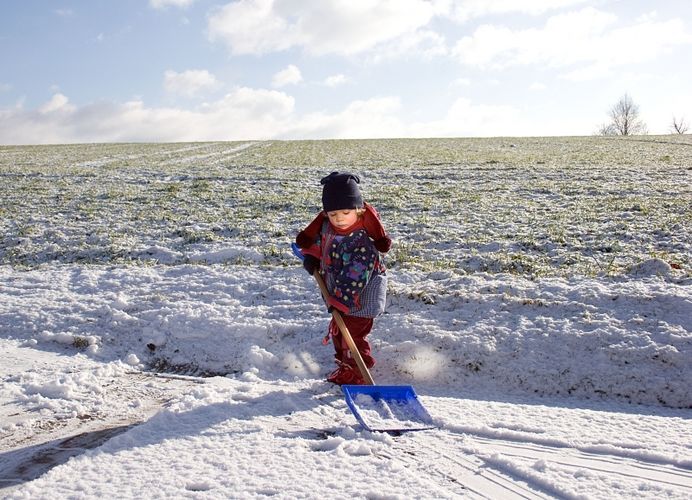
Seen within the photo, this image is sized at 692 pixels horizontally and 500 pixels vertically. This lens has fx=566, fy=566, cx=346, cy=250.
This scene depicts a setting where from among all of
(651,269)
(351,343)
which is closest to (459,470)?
(351,343)

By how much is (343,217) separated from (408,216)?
225 inches

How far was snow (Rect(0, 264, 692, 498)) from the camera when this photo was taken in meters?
2.73

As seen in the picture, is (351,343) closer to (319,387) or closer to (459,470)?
(319,387)

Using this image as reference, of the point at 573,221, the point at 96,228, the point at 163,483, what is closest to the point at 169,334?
the point at 163,483

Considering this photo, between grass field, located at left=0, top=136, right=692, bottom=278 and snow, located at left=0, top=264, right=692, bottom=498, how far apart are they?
0.84 m

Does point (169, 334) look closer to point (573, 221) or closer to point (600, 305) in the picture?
point (600, 305)

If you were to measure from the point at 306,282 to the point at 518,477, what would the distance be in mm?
3557

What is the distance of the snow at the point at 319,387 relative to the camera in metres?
2.73

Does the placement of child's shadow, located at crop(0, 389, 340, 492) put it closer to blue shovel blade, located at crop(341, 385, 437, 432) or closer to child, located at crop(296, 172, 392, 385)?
blue shovel blade, located at crop(341, 385, 437, 432)

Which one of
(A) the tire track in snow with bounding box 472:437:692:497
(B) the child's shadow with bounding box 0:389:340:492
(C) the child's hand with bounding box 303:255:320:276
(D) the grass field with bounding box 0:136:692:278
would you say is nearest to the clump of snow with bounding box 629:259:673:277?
(D) the grass field with bounding box 0:136:692:278

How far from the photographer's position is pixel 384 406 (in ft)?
11.8

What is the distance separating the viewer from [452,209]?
32.8 ft

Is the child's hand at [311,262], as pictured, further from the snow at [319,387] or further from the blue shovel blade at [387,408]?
the blue shovel blade at [387,408]

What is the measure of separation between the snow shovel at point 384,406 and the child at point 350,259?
0.76 feet
